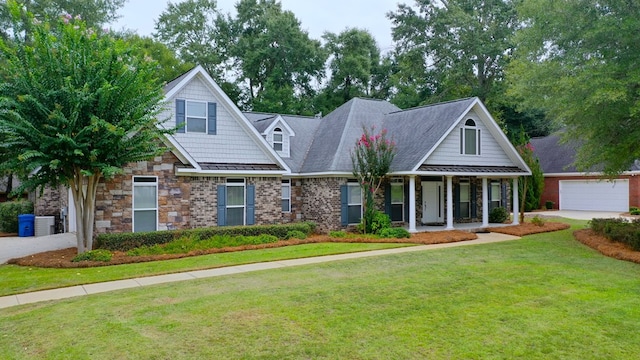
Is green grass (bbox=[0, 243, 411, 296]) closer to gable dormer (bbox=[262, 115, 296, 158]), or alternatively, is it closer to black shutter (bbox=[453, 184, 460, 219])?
gable dormer (bbox=[262, 115, 296, 158])

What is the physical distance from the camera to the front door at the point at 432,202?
2150 centimetres

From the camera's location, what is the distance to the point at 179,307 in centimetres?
788

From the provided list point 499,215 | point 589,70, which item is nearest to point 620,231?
point 589,70

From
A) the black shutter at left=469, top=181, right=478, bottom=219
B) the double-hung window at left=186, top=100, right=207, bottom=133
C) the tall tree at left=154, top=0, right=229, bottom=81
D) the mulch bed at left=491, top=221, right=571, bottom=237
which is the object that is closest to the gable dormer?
the double-hung window at left=186, top=100, right=207, bottom=133

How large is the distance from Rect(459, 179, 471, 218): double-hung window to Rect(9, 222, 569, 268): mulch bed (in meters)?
2.68

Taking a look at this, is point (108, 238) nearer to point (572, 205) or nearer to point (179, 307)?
point (179, 307)

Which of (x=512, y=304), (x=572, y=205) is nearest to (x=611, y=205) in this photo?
(x=572, y=205)

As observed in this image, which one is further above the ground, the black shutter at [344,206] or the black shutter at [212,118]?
the black shutter at [212,118]

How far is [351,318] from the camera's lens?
23.7 ft

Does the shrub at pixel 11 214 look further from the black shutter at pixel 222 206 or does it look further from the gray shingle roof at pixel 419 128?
the gray shingle roof at pixel 419 128

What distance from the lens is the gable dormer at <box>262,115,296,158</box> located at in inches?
816

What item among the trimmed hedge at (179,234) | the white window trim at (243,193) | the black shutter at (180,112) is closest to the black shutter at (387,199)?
the trimmed hedge at (179,234)

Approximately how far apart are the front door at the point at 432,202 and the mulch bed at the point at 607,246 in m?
5.84

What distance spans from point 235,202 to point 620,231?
1328 centimetres
